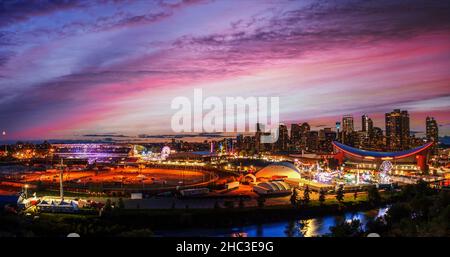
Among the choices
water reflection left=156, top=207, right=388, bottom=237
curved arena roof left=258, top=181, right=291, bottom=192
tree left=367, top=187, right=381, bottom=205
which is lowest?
water reflection left=156, top=207, right=388, bottom=237

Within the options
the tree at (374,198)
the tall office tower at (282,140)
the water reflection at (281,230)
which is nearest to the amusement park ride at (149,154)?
the tall office tower at (282,140)

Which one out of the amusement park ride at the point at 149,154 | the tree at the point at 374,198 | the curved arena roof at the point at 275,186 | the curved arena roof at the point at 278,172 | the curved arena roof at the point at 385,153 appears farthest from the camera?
the amusement park ride at the point at 149,154

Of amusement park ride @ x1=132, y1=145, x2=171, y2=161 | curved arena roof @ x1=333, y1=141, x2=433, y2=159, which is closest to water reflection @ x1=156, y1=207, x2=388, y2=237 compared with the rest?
curved arena roof @ x1=333, y1=141, x2=433, y2=159

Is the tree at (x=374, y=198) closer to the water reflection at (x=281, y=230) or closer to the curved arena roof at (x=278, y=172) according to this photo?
the water reflection at (x=281, y=230)

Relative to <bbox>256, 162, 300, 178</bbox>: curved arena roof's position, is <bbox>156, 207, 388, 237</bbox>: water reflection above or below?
below

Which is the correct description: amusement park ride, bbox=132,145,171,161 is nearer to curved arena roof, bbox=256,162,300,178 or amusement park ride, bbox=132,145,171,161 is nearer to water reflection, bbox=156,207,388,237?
curved arena roof, bbox=256,162,300,178

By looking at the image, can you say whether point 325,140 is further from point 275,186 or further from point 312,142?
point 275,186

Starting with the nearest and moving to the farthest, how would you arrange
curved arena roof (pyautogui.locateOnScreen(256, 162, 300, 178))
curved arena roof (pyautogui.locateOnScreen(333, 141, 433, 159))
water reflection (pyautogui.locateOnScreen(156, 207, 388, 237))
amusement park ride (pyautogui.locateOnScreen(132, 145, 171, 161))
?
water reflection (pyautogui.locateOnScreen(156, 207, 388, 237))
curved arena roof (pyautogui.locateOnScreen(256, 162, 300, 178))
curved arena roof (pyautogui.locateOnScreen(333, 141, 433, 159))
amusement park ride (pyautogui.locateOnScreen(132, 145, 171, 161))

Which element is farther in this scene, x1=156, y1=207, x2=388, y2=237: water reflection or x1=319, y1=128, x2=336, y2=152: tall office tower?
x1=319, y1=128, x2=336, y2=152: tall office tower

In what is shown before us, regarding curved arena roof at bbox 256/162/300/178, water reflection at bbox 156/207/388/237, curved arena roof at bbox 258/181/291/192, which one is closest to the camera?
water reflection at bbox 156/207/388/237
